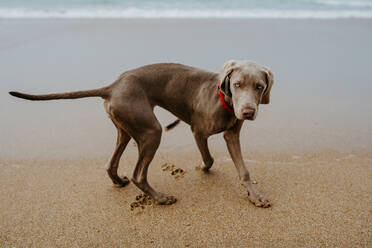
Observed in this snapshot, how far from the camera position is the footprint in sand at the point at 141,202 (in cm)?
255

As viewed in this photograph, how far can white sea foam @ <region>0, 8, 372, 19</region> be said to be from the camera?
9031mm

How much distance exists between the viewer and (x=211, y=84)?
2.68m

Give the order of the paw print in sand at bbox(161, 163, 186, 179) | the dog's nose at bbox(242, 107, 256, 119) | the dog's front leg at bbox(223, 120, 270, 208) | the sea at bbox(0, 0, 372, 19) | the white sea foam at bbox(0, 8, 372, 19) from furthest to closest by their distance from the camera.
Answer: the sea at bbox(0, 0, 372, 19), the white sea foam at bbox(0, 8, 372, 19), the paw print in sand at bbox(161, 163, 186, 179), the dog's front leg at bbox(223, 120, 270, 208), the dog's nose at bbox(242, 107, 256, 119)

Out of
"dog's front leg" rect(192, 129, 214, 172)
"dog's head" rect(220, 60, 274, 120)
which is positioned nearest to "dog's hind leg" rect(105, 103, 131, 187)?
"dog's front leg" rect(192, 129, 214, 172)

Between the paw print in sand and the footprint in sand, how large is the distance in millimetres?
379

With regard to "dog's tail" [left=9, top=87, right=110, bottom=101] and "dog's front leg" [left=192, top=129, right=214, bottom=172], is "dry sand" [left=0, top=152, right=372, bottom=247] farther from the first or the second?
"dog's tail" [left=9, top=87, right=110, bottom=101]

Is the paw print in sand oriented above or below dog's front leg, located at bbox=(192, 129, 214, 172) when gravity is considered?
below

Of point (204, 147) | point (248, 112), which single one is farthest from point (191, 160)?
point (248, 112)

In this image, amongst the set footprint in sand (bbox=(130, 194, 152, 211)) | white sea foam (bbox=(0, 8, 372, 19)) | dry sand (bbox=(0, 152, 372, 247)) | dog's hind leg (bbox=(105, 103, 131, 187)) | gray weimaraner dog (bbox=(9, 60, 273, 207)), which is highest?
gray weimaraner dog (bbox=(9, 60, 273, 207))

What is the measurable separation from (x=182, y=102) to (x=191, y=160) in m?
0.69

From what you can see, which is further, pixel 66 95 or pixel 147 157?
pixel 147 157

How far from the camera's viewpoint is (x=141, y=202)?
2615mm

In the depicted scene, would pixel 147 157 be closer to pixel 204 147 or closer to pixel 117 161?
pixel 117 161

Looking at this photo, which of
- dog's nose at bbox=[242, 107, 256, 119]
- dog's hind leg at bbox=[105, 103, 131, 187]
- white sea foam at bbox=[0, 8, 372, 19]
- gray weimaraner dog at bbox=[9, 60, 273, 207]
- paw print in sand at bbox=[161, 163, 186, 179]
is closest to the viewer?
dog's nose at bbox=[242, 107, 256, 119]
